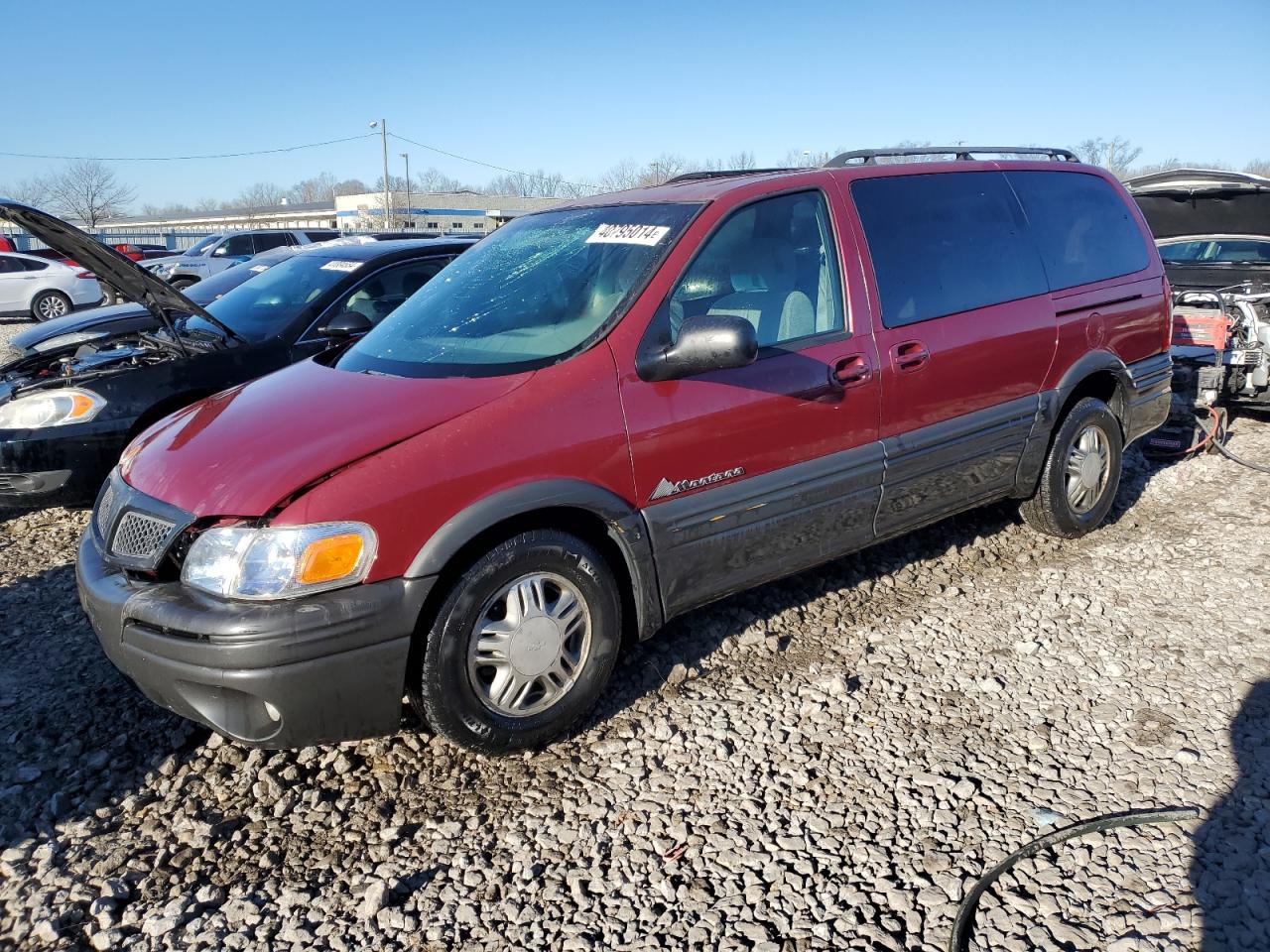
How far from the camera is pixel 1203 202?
8086 millimetres

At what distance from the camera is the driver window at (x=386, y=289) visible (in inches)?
235

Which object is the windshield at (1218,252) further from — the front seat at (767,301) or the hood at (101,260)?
the hood at (101,260)

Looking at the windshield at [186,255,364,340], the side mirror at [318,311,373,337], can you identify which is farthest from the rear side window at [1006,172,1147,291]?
the windshield at [186,255,364,340]

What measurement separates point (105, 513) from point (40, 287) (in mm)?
17678

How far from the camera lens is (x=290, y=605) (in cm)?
259

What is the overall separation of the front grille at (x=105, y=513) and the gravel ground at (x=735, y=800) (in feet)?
2.32

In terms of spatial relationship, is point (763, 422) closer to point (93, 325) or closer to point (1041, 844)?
point (1041, 844)

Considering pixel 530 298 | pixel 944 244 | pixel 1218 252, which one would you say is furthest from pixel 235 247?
pixel 944 244

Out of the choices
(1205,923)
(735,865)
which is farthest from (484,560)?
(1205,923)

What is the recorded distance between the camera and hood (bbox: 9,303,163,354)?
22.1 ft

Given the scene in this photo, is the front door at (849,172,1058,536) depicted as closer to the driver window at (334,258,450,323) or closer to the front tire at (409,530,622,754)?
the front tire at (409,530,622,754)

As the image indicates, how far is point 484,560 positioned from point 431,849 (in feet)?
2.81

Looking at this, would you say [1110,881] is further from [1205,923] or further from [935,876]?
[935,876]

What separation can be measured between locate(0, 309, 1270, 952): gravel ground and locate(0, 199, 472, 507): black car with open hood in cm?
107
